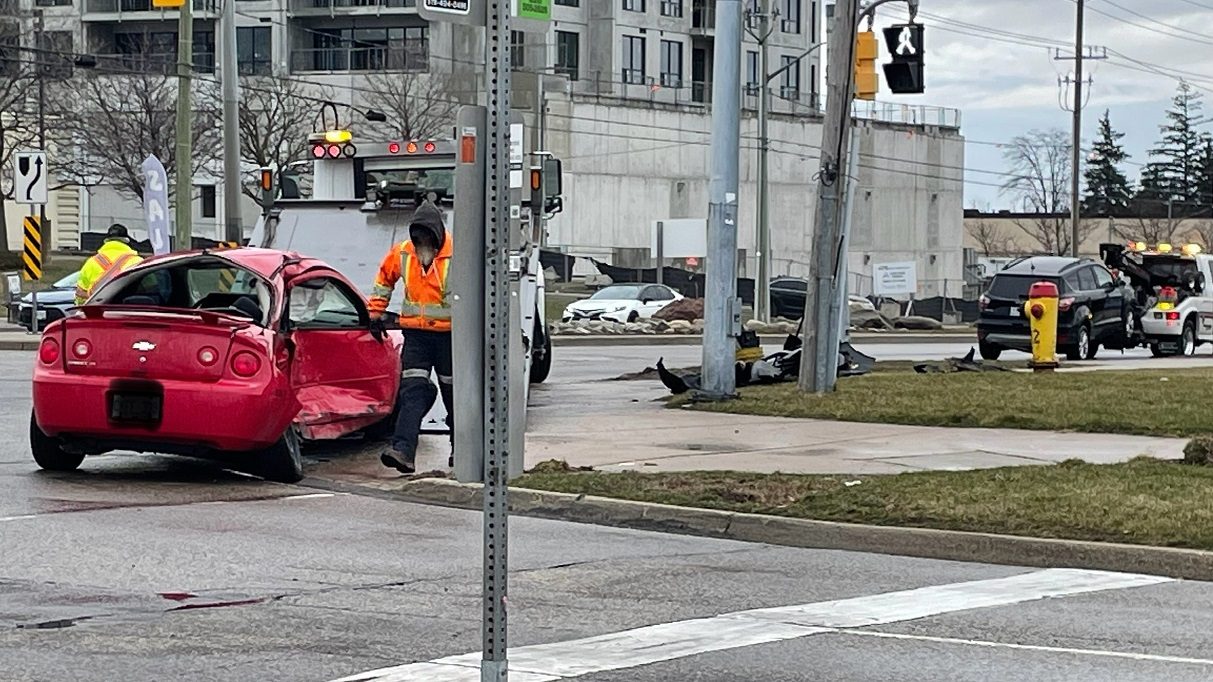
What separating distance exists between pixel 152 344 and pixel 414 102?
5302 cm

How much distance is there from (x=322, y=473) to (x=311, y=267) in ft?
5.03

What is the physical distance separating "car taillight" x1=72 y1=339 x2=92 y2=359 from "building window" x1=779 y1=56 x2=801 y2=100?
237ft

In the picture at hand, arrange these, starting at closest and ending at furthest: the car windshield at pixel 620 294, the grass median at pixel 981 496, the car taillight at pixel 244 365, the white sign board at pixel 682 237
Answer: the grass median at pixel 981 496 → the car taillight at pixel 244 365 → the white sign board at pixel 682 237 → the car windshield at pixel 620 294

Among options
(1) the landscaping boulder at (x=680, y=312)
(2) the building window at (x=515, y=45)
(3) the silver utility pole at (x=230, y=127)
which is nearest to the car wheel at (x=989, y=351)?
(2) the building window at (x=515, y=45)

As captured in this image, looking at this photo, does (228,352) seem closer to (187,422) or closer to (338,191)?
(187,422)

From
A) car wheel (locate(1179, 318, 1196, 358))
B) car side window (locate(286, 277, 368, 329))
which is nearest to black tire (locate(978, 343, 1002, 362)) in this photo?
car wheel (locate(1179, 318, 1196, 358))

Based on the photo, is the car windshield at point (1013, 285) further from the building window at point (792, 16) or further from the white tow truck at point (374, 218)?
the building window at point (792, 16)

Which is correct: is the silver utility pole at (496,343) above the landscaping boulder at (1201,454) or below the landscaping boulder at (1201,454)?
above

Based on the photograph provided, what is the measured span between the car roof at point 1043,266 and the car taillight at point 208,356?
20.6 m

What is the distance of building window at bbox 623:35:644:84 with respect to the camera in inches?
3076

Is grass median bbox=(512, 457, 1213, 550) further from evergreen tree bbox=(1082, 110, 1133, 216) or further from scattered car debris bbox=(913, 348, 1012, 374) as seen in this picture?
evergreen tree bbox=(1082, 110, 1133, 216)

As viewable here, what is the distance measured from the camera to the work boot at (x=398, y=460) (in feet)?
42.3

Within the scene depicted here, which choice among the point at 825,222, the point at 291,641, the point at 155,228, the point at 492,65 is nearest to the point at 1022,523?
the point at 291,641

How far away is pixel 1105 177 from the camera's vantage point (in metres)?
123
